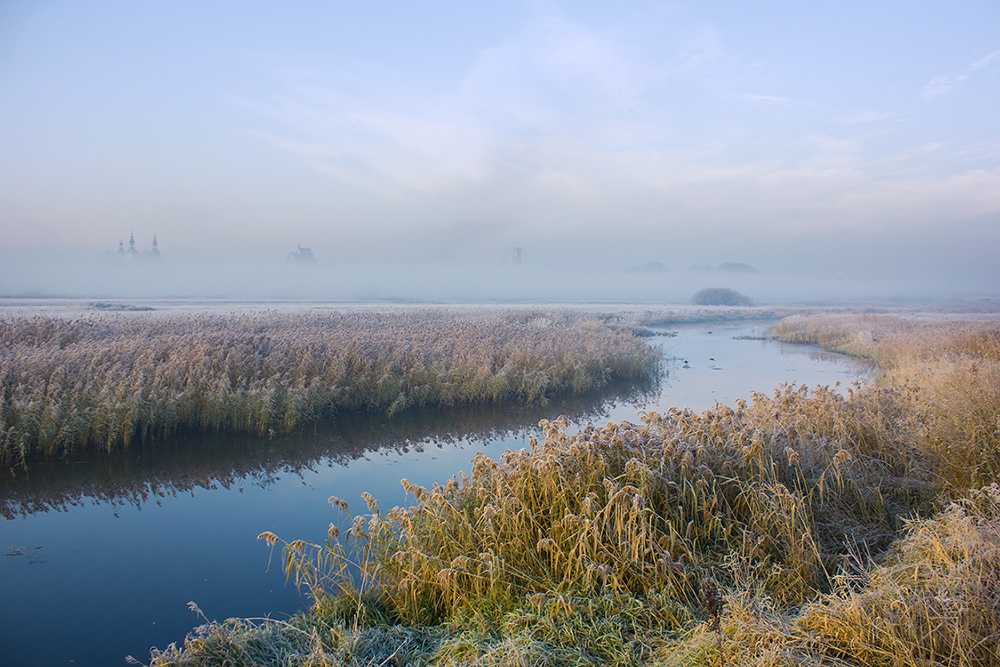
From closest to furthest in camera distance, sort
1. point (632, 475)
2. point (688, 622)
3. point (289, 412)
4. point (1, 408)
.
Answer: point (688, 622), point (632, 475), point (1, 408), point (289, 412)

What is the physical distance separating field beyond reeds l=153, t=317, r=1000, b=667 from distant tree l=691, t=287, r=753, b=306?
243 feet

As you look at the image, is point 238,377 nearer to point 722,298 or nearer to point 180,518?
point 180,518

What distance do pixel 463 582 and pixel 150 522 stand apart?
526cm

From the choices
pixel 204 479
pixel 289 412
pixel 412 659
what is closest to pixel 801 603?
pixel 412 659

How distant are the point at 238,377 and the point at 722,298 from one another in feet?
250

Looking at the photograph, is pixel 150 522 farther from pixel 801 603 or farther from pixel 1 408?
pixel 801 603

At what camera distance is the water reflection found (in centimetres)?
764

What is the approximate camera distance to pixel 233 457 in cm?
941

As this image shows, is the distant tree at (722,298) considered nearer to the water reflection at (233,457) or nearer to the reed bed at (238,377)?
the reed bed at (238,377)

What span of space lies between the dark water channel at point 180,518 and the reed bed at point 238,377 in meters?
0.61

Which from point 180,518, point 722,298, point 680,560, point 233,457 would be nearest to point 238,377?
point 233,457

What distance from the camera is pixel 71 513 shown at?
704cm

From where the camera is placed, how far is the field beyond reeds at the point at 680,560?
10.0 ft

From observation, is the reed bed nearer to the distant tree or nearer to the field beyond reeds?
the field beyond reeds
